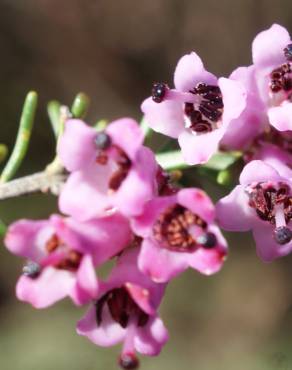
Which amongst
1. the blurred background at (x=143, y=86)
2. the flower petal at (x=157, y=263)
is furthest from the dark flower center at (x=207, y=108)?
the blurred background at (x=143, y=86)

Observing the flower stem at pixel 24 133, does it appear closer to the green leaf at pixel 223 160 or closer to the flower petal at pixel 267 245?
the green leaf at pixel 223 160

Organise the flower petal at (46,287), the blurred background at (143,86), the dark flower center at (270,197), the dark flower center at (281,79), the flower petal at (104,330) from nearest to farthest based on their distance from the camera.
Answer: the flower petal at (46,287) → the flower petal at (104,330) → the dark flower center at (270,197) → the dark flower center at (281,79) → the blurred background at (143,86)

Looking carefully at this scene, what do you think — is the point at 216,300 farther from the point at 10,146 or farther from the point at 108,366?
the point at 10,146

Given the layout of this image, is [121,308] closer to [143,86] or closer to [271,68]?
[271,68]

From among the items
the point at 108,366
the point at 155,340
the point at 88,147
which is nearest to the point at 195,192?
the point at 88,147

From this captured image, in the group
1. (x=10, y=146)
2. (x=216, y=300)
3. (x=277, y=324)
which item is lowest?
(x=277, y=324)

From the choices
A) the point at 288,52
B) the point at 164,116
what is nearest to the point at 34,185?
the point at 164,116

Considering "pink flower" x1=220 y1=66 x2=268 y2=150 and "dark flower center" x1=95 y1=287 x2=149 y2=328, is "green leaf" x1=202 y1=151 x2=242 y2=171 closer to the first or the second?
"pink flower" x1=220 y1=66 x2=268 y2=150

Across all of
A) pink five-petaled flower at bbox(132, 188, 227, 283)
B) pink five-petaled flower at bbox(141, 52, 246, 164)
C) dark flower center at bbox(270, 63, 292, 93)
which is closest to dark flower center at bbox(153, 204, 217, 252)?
pink five-petaled flower at bbox(132, 188, 227, 283)
